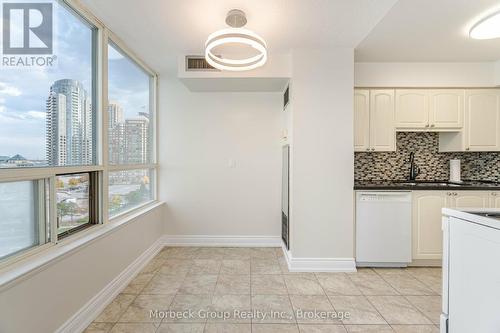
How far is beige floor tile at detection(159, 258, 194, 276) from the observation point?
2.78 m

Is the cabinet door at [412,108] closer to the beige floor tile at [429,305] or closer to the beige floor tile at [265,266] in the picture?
the beige floor tile at [429,305]

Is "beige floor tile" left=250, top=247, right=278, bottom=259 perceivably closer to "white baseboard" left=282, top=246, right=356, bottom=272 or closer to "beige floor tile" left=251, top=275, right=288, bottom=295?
"white baseboard" left=282, top=246, right=356, bottom=272

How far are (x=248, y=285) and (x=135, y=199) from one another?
1811mm

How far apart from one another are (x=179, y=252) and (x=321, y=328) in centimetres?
218

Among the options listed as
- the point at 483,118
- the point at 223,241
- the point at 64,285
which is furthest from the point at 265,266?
the point at 483,118

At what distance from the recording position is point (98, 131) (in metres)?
2.31

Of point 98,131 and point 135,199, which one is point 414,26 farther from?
point 135,199

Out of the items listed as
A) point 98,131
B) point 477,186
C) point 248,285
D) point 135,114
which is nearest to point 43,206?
point 98,131

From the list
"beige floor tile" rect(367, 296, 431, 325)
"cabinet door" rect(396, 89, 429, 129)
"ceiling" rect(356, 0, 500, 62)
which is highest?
"ceiling" rect(356, 0, 500, 62)

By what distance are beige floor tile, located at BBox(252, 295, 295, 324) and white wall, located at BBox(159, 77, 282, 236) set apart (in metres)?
1.42

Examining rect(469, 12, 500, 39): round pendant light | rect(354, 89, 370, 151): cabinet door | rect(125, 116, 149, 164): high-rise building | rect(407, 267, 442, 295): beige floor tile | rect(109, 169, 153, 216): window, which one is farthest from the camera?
rect(354, 89, 370, 151): cabinet door

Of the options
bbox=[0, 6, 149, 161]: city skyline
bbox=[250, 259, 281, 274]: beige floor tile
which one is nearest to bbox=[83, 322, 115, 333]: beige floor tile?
bbox=[0, 6, 149, 161]: city skyline

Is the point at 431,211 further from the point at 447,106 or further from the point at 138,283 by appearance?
the point at 138,283

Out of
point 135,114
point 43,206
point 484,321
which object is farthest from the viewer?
point 135,114
